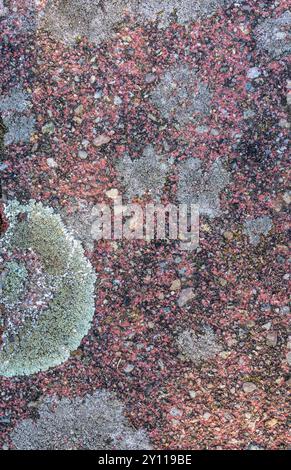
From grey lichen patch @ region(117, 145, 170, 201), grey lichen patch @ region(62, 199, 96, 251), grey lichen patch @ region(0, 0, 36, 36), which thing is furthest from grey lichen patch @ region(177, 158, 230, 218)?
grey lichen patch @ region(0, 0, 36, 36)

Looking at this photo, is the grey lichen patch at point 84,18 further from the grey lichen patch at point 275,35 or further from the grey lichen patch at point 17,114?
the grey lichen patch at point 275,35

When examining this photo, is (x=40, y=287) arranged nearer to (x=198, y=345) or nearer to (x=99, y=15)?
(x=198, y=345)

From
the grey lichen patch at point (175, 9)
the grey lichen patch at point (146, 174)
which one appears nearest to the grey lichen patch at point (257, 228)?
the grey lichen patch at point (146, 174)

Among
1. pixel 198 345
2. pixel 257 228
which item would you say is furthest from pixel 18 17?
pixel 198 345

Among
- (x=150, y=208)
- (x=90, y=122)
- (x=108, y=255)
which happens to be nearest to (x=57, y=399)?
(x=108, y=255)

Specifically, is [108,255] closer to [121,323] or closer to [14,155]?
[121,323]
